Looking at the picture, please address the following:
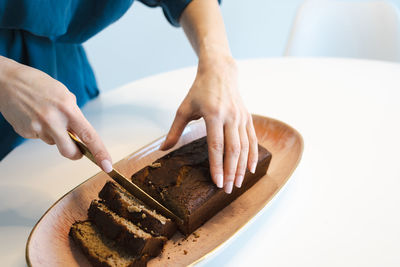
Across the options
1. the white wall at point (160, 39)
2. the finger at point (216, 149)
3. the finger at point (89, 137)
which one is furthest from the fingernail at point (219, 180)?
the white wall at point (160, 39)

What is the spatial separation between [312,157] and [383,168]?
0.85ft

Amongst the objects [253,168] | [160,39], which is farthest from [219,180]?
[160,39]

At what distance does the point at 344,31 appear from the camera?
2.51m

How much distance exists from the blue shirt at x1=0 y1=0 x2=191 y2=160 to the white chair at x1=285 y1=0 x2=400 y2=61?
53.7 inches

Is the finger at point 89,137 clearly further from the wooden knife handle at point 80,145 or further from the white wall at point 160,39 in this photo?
the white wall at point 160,39

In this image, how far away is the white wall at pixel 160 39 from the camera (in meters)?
3.43

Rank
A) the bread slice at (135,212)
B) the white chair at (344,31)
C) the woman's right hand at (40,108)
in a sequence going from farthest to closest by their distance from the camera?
the white chair at (344,31) < the bread slice at (135,212) < the woman's right hand at (40,108)

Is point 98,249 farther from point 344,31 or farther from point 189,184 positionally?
point 344,31

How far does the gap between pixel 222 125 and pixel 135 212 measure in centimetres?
42

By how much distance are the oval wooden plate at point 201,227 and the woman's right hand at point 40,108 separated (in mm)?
222

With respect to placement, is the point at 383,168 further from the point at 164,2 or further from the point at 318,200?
the point at 164,2

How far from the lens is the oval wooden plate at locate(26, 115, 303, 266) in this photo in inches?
34.5

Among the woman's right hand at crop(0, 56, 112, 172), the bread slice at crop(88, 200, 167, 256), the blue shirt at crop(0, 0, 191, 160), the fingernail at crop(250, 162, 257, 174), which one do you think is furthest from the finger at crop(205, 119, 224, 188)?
the blue shirt at crop(0, 0, 191, 160)

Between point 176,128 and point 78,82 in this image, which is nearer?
point 176,128
